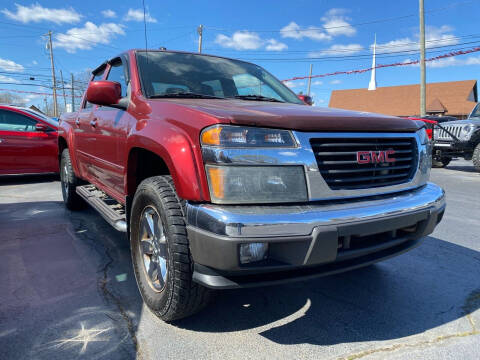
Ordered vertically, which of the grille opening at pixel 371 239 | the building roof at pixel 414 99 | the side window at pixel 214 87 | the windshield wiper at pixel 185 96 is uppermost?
the building roof at pixel 414 99

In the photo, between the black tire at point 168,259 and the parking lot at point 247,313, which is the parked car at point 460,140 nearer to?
the parking lot at point 247,313

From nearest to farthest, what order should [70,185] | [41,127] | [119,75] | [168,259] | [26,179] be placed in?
[168,259] → [119,75] → [70,185] → [41,127] → [26,179]

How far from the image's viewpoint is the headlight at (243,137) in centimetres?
164

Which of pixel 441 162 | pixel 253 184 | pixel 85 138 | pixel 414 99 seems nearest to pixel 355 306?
pixel 253 184

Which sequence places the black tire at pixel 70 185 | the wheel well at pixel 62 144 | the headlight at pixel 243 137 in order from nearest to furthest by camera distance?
1. the headlight at pixel 243 137
2. the black tire at pixel 70 185
3. the wheel well at pixel 62 144

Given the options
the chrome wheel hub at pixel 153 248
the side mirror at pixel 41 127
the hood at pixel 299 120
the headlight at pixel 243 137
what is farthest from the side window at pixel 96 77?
the side mirror at pixel 41 127

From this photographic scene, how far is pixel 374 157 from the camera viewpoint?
194 centimetres

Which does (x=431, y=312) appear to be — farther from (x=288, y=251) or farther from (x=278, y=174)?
(x=278, y=174)

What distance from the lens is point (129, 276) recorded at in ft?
8.87

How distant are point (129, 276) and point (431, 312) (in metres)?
2.15

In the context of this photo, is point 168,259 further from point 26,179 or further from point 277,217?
point 26,179

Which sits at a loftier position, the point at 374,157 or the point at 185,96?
the point at 185,96

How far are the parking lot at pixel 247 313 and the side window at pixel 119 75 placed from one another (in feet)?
4.87

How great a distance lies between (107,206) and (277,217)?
2.13m
